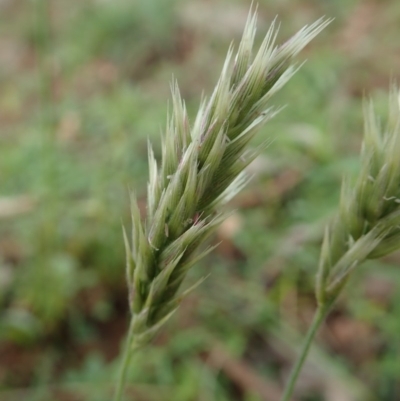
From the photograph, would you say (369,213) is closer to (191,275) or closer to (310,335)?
(310,335)

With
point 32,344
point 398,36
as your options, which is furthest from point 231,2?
point 32,344

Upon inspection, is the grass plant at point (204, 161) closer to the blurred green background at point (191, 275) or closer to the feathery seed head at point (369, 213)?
the feathery seed head at point (369, 213)

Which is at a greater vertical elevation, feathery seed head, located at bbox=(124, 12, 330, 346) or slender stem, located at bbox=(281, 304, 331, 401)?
feathery seed head, located at bbox=(124, 12, 330, 346)

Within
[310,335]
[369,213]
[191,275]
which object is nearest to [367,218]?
[369,213]

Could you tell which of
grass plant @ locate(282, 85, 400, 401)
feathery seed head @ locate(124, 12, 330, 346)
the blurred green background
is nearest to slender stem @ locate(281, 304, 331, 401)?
grass plant @ locate(282, 85, 400, 401)

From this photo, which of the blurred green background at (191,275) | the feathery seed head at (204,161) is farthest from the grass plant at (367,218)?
the blurred green background at (191,275)

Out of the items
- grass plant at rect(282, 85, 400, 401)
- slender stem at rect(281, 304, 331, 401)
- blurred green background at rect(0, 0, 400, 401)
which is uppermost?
grass plant at rect(282, 85, 400, 401)

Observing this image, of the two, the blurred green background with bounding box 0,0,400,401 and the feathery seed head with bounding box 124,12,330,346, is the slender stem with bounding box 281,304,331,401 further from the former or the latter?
the blurred green background with bounding box 0,0,400,401
